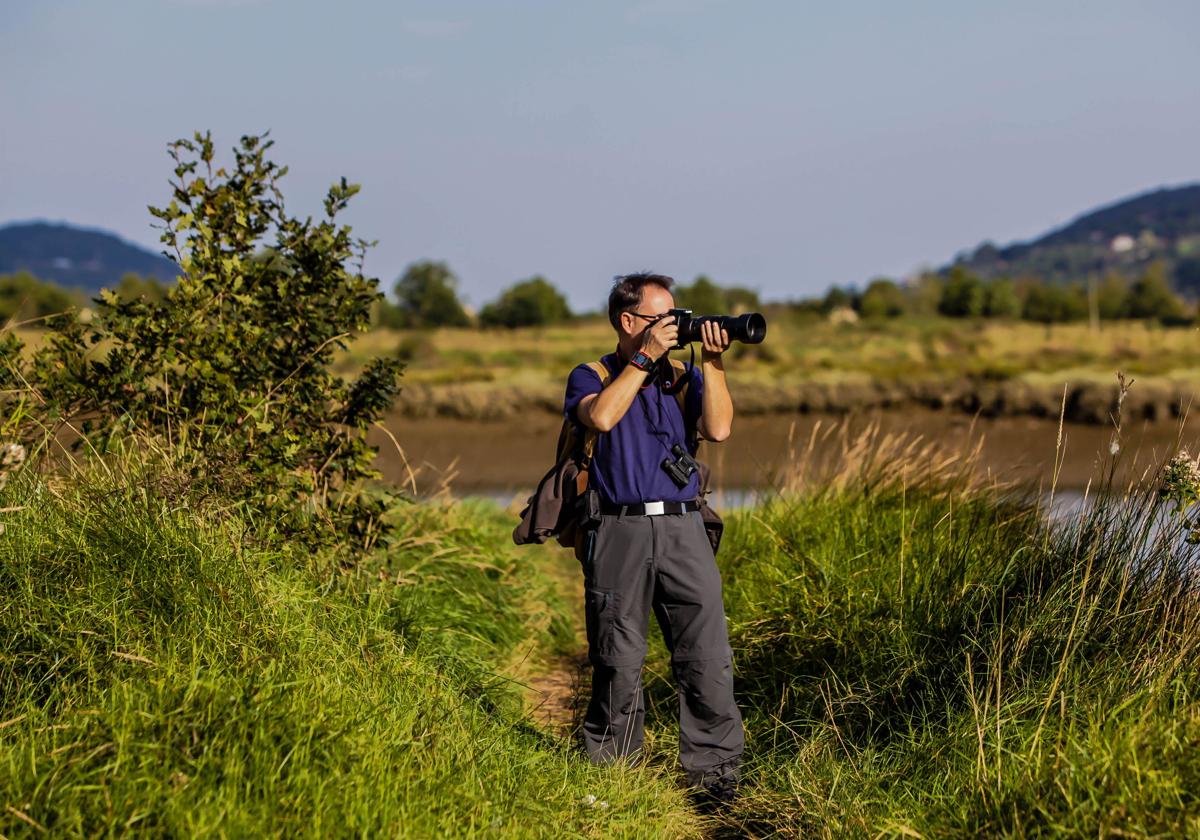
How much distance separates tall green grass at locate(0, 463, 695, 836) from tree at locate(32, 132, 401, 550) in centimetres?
44

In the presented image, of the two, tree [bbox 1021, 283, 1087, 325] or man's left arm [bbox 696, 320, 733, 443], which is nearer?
man's left arm [bbox 696, 320, 733, 443]

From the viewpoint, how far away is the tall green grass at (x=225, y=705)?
298 cm

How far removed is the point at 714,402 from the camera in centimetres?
432

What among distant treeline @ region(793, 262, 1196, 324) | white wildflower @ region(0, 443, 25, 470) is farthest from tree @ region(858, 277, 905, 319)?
white wildflower @ region(0, 443, 25, 470)

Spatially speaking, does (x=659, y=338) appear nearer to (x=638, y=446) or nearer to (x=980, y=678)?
(x=638, y=446)

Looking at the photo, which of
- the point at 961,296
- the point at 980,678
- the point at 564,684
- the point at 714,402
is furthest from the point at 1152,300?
the point at 714,402

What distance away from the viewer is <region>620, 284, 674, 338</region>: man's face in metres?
4.34

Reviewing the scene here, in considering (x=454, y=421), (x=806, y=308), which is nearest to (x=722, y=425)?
(x=454, y=421)

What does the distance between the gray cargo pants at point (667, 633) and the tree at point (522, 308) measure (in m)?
47.5

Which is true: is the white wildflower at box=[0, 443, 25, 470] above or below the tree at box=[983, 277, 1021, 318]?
below

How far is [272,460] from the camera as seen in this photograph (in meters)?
5.25

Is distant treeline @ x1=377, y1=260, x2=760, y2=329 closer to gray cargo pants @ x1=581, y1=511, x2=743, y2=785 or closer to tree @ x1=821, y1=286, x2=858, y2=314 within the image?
tree @ x1=821, y1=286, x2=858, y2=314

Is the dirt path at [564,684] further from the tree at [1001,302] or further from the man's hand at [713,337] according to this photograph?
the tree at [1001,302]

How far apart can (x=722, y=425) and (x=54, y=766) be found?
238 cm
